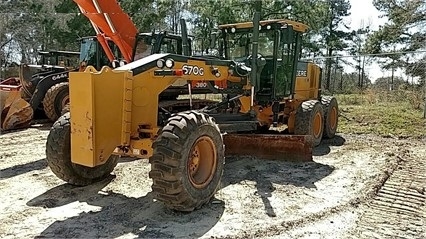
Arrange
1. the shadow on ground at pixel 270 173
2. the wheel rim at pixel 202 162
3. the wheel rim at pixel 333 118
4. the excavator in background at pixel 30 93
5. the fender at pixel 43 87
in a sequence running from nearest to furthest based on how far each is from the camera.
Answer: the wheel rim at pixel 202 162
the shadow on ground at pixel 270 173
the wheel rim at pixel 333 118
the excavator in background at pixel 30 93
the fender at pixel 43 87

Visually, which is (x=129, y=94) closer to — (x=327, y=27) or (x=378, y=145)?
(x=378, y=145)

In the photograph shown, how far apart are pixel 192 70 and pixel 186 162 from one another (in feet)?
4.33

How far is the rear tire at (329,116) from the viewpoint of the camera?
30.1 ft

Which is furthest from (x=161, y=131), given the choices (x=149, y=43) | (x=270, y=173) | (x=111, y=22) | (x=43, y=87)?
(x=43, y=87)

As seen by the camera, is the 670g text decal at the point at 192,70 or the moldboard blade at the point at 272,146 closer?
the 670g text decal at the point at 192,70

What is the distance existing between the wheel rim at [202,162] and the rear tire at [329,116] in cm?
500

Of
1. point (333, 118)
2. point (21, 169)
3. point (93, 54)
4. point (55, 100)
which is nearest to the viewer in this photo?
point (21, 169)

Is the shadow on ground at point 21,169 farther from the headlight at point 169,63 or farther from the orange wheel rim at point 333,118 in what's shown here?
the orange wheel rim at point 333,118

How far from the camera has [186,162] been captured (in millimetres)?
4273

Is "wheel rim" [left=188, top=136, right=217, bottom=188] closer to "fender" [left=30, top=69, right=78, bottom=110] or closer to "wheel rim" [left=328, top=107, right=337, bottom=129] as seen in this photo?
"wheel rim" [left=328, top=107, right=337, bottom=129]

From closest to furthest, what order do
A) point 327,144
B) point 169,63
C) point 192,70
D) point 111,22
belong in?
point 169,63
point 192,70
point 111,22
point 327,144

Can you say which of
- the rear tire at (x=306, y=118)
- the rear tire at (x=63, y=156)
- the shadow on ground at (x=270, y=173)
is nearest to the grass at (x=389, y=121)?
the rear tire at (x=306, y=118)

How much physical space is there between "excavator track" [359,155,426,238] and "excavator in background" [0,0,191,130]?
367 cm

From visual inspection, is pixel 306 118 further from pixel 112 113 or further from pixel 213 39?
pixel 112 113
